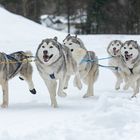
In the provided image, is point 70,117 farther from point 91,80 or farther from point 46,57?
point 91,80

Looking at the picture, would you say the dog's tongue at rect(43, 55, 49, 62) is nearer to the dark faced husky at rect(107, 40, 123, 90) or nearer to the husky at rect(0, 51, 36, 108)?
the husky at rect(0, 51, 36, 108)

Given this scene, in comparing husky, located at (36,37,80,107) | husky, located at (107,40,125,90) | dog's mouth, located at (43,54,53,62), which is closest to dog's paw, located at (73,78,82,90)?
husky, located at (107,40,125,90)

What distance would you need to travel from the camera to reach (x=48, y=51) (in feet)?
28.0

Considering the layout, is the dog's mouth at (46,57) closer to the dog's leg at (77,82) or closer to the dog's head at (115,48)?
the dog's leg at (77,82)

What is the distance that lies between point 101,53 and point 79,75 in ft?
36.3

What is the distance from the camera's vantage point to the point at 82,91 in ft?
37.3

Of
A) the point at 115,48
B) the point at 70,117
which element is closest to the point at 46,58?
the point at 70,117

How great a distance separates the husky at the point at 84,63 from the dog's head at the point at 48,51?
5.12ft

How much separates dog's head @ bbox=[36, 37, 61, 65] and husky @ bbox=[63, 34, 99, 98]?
1560 millimetres

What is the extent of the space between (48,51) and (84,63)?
1.99 m

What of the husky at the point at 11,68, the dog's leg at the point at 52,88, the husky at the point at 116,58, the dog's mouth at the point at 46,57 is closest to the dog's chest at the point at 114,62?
the husky at the point at 116,58

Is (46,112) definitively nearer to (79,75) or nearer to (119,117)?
(119,117)

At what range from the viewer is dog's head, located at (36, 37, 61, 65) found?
8.52 m

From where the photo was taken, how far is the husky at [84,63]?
33.9 ft
